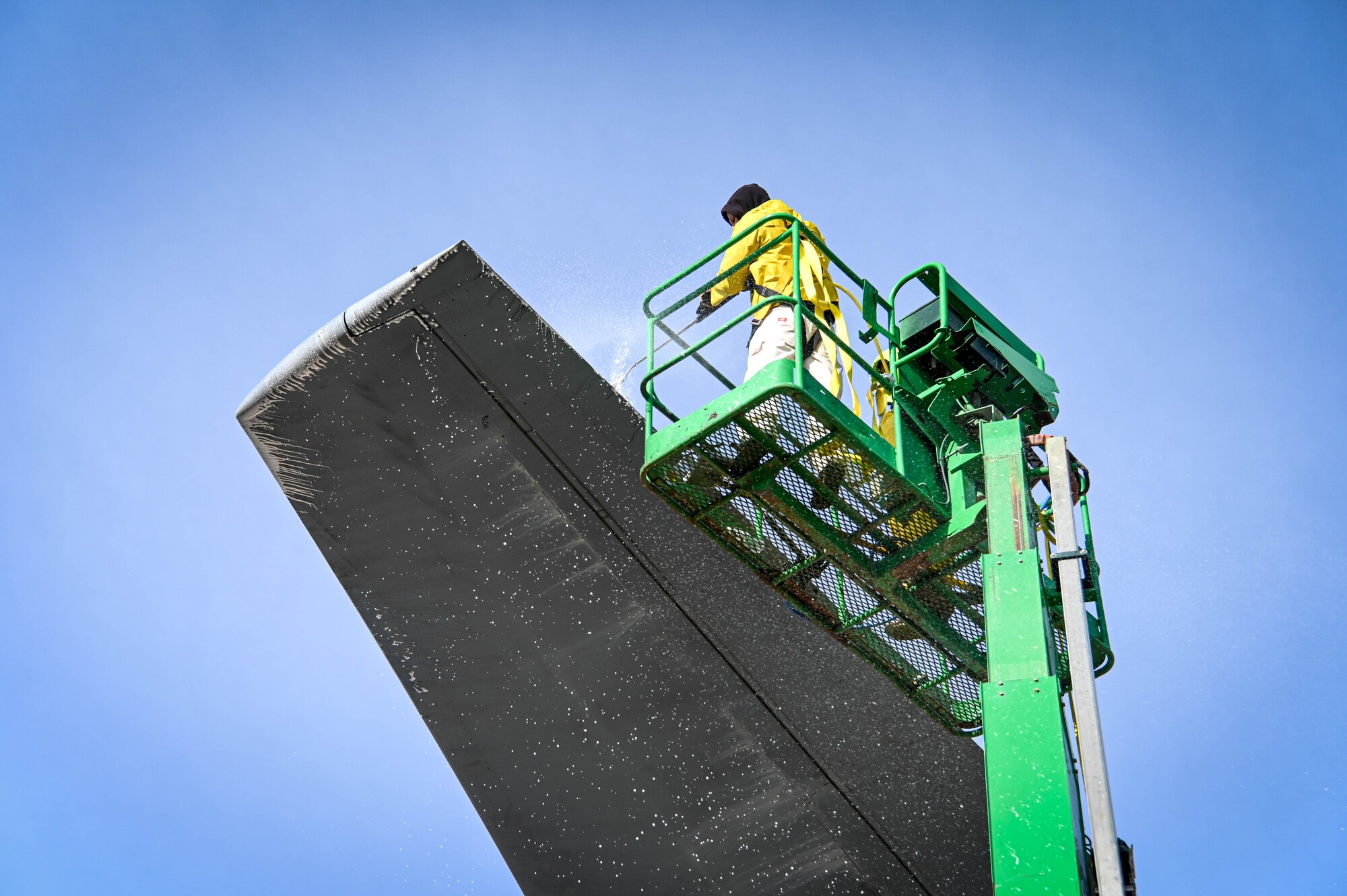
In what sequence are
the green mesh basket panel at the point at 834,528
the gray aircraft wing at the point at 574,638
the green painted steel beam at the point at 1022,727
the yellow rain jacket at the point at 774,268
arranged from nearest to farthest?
the green painted steel beam at the point at 1022,727
the green mesh basket panel at the point at 834,528
the yellow rain jacket at the point at 774,268
the gray aircraft wing at the point at 574,638

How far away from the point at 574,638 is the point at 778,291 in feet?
8.98

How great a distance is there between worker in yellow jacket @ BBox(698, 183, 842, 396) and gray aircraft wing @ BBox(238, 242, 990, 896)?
0.98 metres

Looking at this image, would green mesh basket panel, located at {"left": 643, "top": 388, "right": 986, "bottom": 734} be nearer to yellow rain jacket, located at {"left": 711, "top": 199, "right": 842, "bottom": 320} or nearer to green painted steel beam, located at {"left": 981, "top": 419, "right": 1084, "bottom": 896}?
green painted steel beam, located at {"left": 981, "top": 419, "right": 1084, "bottom": 896}

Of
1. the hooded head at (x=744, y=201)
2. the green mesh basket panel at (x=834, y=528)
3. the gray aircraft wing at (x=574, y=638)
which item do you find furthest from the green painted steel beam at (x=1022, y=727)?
the hooded head at (x=744, y=201)

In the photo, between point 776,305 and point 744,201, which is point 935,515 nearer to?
point 776,305

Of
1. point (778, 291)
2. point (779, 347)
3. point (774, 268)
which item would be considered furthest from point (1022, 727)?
point (774, 268)

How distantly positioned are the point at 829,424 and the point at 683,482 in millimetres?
847

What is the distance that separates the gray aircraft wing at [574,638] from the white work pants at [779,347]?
3.37 ft

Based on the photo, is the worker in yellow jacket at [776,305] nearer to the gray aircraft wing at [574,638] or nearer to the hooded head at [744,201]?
the hooded head at [744,201]

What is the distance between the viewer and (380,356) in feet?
23.1

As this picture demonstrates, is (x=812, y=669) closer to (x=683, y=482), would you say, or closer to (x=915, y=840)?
(x=915, y=840)

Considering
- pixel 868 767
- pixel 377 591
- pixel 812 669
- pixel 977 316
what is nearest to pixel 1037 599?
pixel 977 316

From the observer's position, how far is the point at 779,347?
621cm

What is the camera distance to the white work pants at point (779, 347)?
6215 mm
